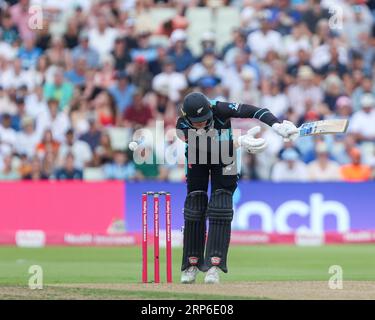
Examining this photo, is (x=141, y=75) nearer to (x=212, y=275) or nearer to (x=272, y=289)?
(x=212, y=275)

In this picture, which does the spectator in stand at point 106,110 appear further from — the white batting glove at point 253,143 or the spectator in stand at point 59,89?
the white batting glove at point 253,143

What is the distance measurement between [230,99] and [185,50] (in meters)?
1.75

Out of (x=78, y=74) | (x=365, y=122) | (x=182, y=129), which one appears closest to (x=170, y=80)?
(x=78, y=74)

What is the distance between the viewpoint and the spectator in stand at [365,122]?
59.0ft

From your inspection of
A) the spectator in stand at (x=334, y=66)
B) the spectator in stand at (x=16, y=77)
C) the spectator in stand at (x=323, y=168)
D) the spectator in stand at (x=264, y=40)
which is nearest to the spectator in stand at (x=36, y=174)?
the spectator in stand at (x=16, y=77)

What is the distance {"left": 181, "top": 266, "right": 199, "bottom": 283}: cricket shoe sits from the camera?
10219 mm

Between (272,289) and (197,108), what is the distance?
1.73 meters

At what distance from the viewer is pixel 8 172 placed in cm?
1784

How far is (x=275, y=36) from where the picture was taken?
19.5 meters

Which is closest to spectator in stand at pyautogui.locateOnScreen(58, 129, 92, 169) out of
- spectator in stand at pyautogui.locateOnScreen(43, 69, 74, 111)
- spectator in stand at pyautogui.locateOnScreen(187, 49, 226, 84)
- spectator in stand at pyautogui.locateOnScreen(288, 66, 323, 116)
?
spectator in stand at pyautogui.locateOnScreen(43, 69, 74, 111)

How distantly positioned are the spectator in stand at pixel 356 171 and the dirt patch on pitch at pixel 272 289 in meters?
6.86
